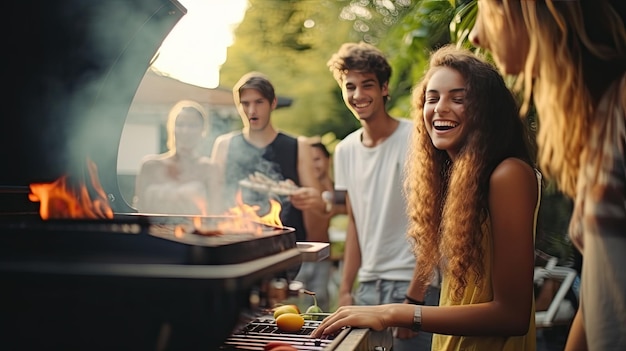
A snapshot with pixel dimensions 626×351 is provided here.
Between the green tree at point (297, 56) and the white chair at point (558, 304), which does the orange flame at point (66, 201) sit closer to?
the white chair at point (558, 304)

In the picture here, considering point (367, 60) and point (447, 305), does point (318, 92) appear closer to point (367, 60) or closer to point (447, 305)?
point (367, 60)

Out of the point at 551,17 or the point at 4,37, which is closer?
the point at 551,17

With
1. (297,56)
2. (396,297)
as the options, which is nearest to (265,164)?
(396,297)

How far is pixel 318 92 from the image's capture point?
19141mm

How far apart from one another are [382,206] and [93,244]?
278cm

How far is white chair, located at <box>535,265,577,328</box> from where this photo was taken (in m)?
5.86

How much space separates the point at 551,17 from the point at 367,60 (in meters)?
2.59

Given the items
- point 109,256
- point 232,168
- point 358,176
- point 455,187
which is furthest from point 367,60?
point 109,256

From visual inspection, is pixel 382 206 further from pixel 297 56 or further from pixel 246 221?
pixel 297 56

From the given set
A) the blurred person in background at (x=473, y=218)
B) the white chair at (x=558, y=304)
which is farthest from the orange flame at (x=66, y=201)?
the white chair at (x=558, y=304)

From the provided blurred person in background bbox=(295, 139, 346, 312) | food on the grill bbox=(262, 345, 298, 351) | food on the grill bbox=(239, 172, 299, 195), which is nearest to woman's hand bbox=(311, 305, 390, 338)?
food on the grill bbox=(262, 345, 298, 351)

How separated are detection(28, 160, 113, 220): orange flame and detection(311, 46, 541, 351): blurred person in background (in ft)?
2.94

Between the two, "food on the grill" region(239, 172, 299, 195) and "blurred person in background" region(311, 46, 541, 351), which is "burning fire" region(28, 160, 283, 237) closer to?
"blurred person in background" region(311, 46, 541, 351)

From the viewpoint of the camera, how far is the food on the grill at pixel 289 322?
2.32 m
